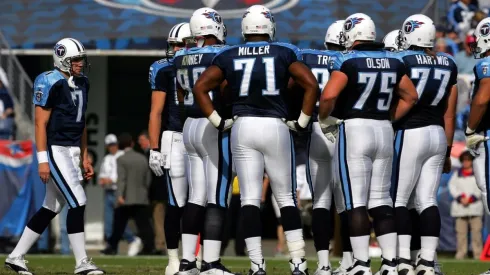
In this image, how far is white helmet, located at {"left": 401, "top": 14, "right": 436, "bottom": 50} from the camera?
9.58 m

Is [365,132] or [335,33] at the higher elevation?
[335,33]

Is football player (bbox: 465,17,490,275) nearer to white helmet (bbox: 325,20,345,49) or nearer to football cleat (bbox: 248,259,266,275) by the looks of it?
white helmet (bbox: 325,20,345,49)

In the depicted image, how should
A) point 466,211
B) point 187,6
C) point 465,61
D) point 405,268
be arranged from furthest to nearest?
1. point 187,6
2. point 465,61
3. point 466,211
4. point 405,268

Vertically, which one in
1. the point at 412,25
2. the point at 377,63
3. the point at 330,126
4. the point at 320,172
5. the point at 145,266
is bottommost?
the point at 145,266

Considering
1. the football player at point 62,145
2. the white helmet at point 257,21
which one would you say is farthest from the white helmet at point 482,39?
the football player at point 62,145

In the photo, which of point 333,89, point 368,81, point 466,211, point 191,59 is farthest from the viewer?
point 466,211

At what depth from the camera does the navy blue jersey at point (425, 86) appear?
9.48 m

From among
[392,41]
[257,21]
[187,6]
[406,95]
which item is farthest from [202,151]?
[187,6]

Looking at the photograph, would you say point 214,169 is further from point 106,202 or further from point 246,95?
point 106,202

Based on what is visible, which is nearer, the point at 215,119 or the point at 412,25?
the point at 215,119

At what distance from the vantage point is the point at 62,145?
10.5 m

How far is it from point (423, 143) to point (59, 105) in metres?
3.33

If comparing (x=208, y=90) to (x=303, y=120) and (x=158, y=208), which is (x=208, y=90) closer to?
(x=303, y=120)

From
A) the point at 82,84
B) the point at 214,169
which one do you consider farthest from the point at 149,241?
the point at 214,169
